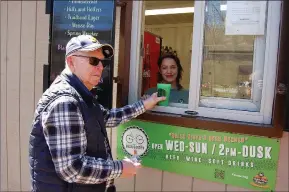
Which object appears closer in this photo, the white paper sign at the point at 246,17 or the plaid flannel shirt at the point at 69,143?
the plaid flannel shirt at the point at 69,143

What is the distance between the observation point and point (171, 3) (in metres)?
4.08

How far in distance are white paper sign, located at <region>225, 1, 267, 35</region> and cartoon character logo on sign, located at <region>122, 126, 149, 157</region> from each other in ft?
3.46

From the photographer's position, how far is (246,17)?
2.14 m

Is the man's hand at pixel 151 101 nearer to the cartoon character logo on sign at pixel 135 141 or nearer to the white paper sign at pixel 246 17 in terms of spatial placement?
the cartoon character logo on sign at pixel 135 141

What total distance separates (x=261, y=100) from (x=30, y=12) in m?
2.30

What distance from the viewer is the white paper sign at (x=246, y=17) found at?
Result: 2.12m

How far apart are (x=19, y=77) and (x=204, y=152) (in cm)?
205

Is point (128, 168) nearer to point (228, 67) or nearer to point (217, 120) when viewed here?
point (217, 120)

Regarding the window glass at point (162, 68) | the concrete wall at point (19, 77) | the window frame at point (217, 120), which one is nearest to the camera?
the window frame at point (217, 120)

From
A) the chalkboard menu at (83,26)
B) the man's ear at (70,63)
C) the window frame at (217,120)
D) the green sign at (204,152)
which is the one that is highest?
the chalkboard menu at (83,26)

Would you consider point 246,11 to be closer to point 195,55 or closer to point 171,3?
point 195,55

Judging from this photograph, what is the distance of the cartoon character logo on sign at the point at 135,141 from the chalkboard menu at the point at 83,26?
0.96ft

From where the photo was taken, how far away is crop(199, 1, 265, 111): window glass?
7.18ft

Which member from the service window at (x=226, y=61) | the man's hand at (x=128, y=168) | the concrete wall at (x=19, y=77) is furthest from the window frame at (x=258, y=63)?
the concrete wall at (x=19, y=77)
